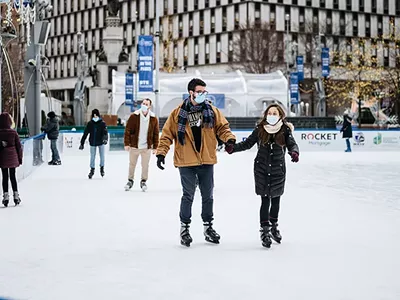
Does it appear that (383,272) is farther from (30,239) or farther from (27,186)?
(27,186)

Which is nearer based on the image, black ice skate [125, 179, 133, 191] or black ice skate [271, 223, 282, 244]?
black ice skate [271, 223, 282, 244]

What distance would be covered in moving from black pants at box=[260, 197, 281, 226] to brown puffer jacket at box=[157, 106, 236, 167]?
2.07 feet

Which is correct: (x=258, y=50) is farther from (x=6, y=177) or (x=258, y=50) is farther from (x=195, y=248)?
(x=195, y=248)

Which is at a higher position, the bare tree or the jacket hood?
the bare tree

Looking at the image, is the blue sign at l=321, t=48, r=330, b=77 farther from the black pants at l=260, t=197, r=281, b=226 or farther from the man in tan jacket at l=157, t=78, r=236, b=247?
the man in tan jacket at l=157, t=78, r=236, b=247

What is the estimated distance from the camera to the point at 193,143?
6.83 m

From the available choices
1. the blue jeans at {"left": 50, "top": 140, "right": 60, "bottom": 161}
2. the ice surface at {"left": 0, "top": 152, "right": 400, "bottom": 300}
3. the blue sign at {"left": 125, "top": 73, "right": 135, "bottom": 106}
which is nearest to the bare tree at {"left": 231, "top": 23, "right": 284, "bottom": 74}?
the blue sign at {"left": 125, "top": 73, "right": 135, "bottom": 106}

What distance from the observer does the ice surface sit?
5004 mm

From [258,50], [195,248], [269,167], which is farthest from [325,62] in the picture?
[195,248]

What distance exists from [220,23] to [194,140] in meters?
76.8

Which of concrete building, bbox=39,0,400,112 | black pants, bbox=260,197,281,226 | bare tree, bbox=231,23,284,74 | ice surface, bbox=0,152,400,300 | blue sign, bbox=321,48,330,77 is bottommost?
ice surface, bbox=0,152,400,300

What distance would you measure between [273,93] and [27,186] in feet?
113

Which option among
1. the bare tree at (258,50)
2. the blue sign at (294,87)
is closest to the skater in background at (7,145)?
the blue sign at (294,87)

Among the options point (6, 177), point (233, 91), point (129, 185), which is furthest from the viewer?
point (233, 91)
